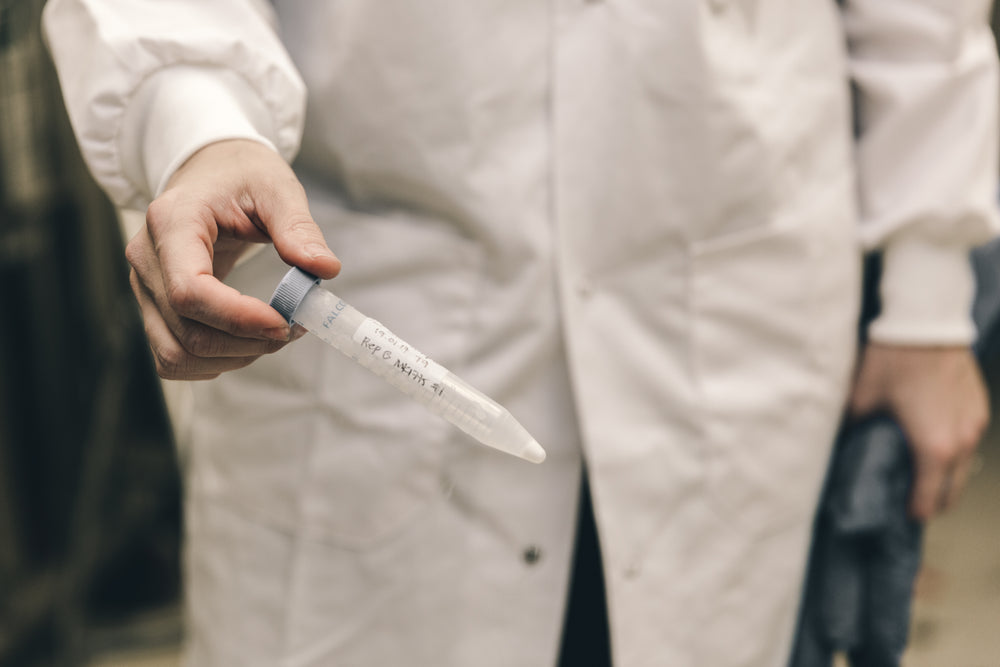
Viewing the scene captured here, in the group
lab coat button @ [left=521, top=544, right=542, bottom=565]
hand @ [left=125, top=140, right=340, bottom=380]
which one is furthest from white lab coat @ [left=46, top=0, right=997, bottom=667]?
hand @ [left=125, top=140, right=340, bottom=380]

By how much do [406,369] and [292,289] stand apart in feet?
0.27

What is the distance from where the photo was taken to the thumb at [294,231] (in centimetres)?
44

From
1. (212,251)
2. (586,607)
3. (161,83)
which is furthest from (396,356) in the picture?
(586,607)

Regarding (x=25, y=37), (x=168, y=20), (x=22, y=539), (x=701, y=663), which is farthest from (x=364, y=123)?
(x=22, y=539)

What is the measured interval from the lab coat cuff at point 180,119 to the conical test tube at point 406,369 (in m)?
0.13

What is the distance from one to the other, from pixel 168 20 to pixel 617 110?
0.36 m

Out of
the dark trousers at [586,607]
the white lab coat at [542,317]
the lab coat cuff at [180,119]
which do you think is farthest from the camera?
the dark trousers at [586,607]

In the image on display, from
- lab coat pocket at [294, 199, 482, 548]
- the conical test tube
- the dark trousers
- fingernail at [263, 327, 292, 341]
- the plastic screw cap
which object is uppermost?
the plastic screw cap

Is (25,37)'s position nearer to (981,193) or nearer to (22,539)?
(22,539)

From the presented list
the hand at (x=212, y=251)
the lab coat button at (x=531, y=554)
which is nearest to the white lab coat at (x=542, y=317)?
the lab coat button at (x=531, y=554)

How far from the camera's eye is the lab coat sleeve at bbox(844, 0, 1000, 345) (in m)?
0.79

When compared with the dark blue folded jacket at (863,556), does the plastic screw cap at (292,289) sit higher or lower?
higher

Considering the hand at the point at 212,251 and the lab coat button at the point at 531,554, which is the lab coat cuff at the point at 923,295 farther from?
the hand at the point at 212,251

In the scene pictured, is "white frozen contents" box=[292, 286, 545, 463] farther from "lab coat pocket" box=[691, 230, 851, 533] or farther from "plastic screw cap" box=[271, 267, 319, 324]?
"lab coat pocket" box=[691, 230, 851, 533]
